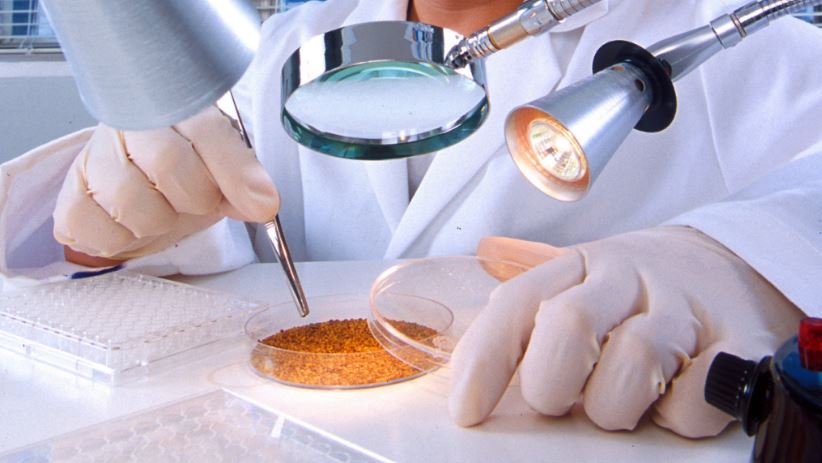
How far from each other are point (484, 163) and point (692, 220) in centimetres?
50

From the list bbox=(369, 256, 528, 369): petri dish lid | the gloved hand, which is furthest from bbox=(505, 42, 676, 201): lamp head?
bbox=(369, 256, 528, 369): petri dish lid

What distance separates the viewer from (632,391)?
633 millimetres

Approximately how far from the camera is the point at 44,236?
4.14ft

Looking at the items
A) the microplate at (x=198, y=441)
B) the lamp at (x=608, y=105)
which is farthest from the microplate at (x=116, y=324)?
the lamp at (x=608, y=105)

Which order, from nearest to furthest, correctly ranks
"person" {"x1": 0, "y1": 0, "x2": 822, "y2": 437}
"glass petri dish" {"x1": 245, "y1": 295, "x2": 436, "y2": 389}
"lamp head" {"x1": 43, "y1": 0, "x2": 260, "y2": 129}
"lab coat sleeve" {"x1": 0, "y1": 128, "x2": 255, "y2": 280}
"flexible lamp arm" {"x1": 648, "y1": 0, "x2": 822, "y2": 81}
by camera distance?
"lamp head" {"x1": 43, "y1": 0, "x2": 260, "y2": 129} < "flexible lamp arm" {"x1": 648, "y1": 0, "x2": 822, "y2": 81} < "person" {"x1": 0, "y1": 0, "x2": 822, "y2": 437} < "glass petri dish" {"x1": 245, "y1": 295, "x2": 436, "y2": 389} < "lab coat sleeve" {"x1": 0, "y1": 128, "x2": 255, "y2": 280}

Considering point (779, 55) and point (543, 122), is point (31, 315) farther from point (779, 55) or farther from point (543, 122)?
point (779, 55)

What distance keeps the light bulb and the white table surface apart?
0.23 meters

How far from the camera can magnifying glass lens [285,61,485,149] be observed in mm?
543

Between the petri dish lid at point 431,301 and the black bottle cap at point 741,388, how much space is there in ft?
0.90

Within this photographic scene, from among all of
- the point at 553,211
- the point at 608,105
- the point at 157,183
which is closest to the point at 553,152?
the point at 608,105

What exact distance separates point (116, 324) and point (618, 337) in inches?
22.8

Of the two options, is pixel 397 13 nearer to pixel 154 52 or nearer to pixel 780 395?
pixel 780 395

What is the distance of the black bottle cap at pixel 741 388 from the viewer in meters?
0.52

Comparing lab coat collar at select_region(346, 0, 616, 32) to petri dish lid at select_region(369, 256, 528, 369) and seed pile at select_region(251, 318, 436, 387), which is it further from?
seed pile at select_region(251, 318, 436, 387)
